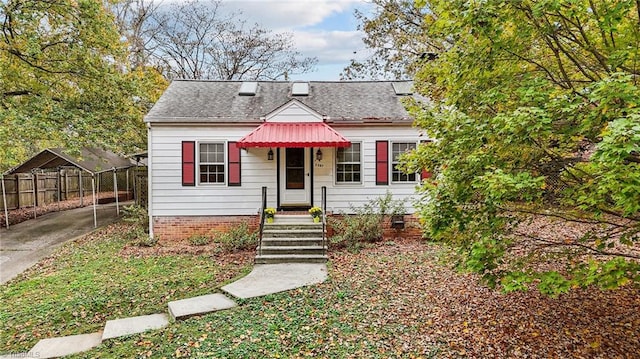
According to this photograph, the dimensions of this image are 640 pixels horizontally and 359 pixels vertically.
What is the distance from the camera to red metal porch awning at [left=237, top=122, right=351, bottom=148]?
1025 cm

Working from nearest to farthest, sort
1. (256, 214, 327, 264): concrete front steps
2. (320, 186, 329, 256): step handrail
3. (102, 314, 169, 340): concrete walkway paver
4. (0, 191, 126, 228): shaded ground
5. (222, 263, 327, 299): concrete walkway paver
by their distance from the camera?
(102, 314, 169, 340): concrete walkway paver, (222, 263, 327, 299): concrete walkway paver, (256, 214, 327, 264): concrete front steps, (320, 186, 329, 256): step handrail, (0, 191, 126, 228): shaded ground

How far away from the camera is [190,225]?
11.5 meters

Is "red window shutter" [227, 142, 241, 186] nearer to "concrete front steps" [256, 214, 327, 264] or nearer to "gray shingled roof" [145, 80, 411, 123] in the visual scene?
"gray shingled roof" [145, 80, 411, 123]

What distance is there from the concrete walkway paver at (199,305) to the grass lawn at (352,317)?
223 millimetres

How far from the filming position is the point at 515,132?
3.46 m

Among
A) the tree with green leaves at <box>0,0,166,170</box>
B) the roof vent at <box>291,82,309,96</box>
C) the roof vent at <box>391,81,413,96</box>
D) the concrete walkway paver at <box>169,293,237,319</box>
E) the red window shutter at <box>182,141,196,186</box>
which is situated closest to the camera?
the concrete walkway paver at <box>169,293,237,319</box>

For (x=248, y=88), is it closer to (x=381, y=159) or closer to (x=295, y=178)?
(x=295, y=178)

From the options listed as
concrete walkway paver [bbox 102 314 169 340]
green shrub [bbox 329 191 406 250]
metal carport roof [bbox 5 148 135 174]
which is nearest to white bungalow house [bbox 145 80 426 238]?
green shrub [bbox 329 191 406 250]

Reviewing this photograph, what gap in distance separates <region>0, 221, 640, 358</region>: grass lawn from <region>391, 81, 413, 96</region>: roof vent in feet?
22.7

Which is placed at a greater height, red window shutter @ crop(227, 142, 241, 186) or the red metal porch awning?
the red metal porch awning

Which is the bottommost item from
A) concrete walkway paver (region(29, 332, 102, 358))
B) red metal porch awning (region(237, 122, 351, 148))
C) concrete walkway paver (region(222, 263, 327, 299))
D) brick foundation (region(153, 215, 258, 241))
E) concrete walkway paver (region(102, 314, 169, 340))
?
concrete walkway paver (region(29, 332, 102, 358))

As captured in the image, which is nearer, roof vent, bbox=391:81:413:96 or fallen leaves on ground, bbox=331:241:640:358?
fallen leaves on ground, bbox=331:241:640:358

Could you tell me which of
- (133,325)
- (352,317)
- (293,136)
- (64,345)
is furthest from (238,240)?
(352,317)

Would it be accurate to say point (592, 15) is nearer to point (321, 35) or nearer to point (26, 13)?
point (26, 13)
